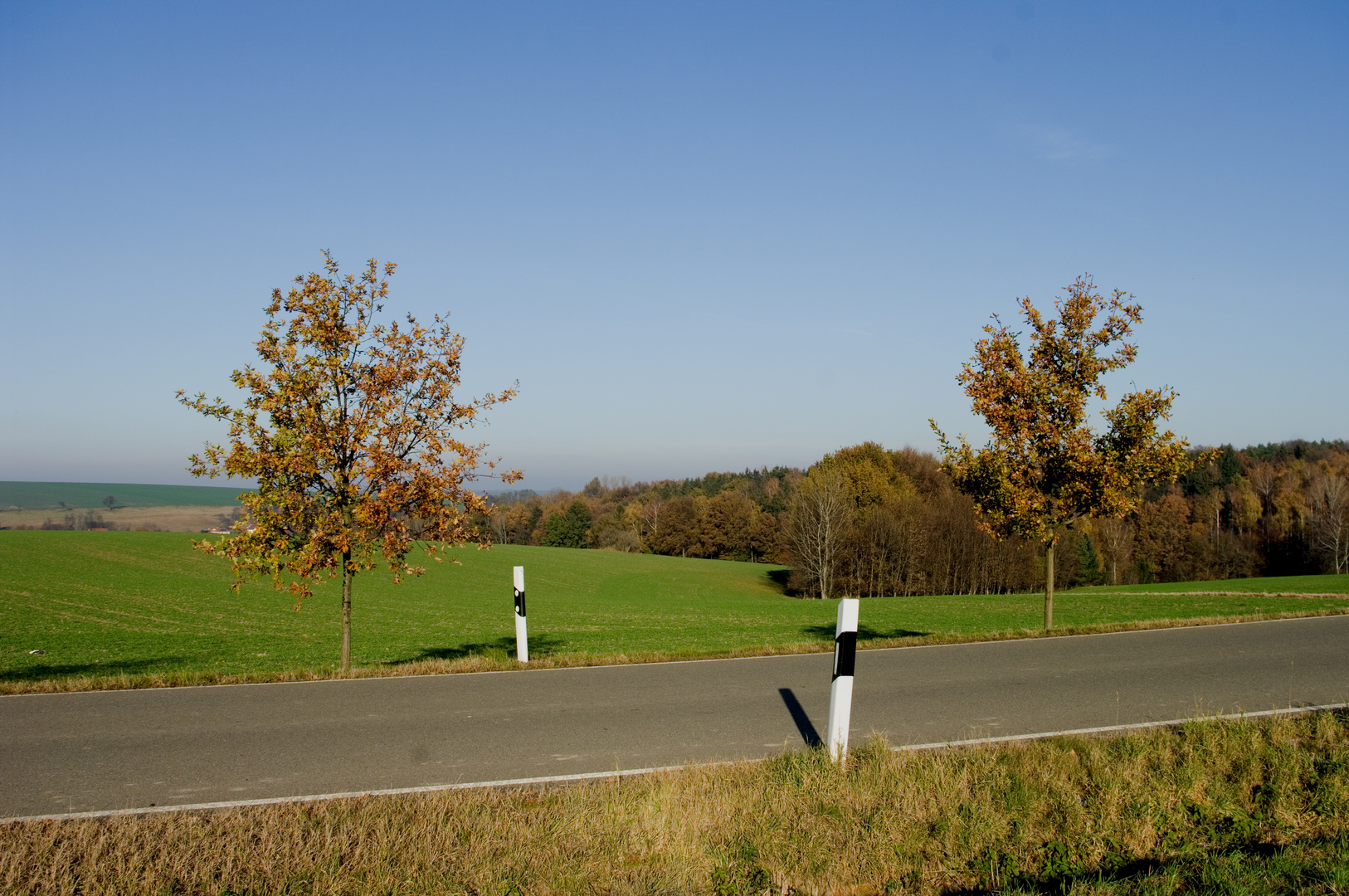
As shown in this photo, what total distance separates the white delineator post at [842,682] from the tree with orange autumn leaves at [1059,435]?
29.3 ft

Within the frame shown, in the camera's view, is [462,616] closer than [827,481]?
Yes

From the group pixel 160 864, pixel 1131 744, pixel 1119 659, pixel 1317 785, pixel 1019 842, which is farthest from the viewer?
pixel 1119 659

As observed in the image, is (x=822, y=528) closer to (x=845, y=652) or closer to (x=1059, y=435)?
(x=1059, y=435)

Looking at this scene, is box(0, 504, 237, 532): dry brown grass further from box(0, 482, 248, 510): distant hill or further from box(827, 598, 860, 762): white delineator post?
box(827, 598, 860, 762): white delineator post

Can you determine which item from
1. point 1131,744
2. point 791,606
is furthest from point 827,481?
point 1131,744

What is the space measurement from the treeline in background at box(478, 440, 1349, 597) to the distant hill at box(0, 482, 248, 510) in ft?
217

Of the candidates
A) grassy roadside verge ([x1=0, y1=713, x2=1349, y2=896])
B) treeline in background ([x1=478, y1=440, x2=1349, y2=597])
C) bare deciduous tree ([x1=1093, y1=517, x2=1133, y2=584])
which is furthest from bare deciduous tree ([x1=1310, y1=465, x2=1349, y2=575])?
grassy roadside verge ([x1=0, y1=713, x2=1349, y2=896])

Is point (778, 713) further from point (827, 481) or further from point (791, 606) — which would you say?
point (827, 481)

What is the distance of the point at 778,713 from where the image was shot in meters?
7.45

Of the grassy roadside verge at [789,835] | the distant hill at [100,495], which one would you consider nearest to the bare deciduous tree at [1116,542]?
the grassy roadside verge at [789,835]

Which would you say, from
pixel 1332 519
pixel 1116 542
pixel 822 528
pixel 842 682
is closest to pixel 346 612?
pixel 842 682

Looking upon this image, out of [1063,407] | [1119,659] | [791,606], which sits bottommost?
[791,606]

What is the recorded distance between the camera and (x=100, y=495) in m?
160

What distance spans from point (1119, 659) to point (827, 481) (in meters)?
49.1
